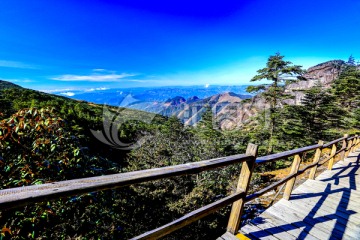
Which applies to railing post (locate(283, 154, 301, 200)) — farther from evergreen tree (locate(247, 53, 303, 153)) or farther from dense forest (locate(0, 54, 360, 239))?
evergreen tree (locate(247, 53, 303, 153))

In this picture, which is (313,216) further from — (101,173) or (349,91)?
(349,91)

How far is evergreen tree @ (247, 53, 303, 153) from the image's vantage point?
1422 centimetres

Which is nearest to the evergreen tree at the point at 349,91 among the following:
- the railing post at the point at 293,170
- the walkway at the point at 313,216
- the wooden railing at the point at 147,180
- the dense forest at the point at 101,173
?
the dense forest at the point at 101,173

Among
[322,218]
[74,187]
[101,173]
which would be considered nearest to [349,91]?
[322,218]

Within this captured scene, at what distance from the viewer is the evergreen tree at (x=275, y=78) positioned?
14219 millimetres

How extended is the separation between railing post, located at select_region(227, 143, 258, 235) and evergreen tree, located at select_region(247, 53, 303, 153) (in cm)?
1408

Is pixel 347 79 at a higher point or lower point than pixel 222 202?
higher

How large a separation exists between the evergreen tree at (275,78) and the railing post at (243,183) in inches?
554

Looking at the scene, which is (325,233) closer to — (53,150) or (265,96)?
(53,150)

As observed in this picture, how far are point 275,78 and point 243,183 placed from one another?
14.9m

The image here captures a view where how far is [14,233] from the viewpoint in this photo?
68.6 inches

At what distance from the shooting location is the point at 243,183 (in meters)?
2.12

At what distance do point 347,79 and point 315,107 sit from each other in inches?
291

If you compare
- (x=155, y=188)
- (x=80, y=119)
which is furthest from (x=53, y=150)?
(x=80, y=119)
